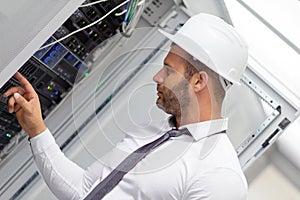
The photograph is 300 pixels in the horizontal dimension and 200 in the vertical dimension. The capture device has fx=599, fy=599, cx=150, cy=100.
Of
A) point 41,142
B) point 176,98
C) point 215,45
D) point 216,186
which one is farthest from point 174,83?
point 41,142

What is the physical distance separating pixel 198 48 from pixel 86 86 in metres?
0.47

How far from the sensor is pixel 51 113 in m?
2.05

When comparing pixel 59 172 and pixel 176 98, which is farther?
pixel 59 172

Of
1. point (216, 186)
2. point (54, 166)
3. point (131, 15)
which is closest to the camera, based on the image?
point (216, 186)

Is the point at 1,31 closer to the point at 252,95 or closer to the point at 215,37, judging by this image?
the point at 215,37

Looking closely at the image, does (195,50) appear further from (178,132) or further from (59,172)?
(59,172)

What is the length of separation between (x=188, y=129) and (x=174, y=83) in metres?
0.13

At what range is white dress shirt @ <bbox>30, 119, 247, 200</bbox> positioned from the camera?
1.46 metres

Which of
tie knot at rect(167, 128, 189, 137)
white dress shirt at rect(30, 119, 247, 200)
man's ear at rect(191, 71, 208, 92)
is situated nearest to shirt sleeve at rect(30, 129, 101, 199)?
white dress shirt at rect(30, 119, 247, 200)

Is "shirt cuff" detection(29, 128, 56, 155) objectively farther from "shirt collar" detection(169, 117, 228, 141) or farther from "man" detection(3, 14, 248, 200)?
"shirt collar" detection(169, 117, 228, 141)

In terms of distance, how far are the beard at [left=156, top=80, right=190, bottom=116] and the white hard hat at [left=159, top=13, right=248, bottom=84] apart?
0.08m

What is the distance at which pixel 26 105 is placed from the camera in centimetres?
145

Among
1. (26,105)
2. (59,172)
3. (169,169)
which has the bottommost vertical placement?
(59,172)

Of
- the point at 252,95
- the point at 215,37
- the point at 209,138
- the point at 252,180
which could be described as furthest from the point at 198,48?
the point at 252,180
